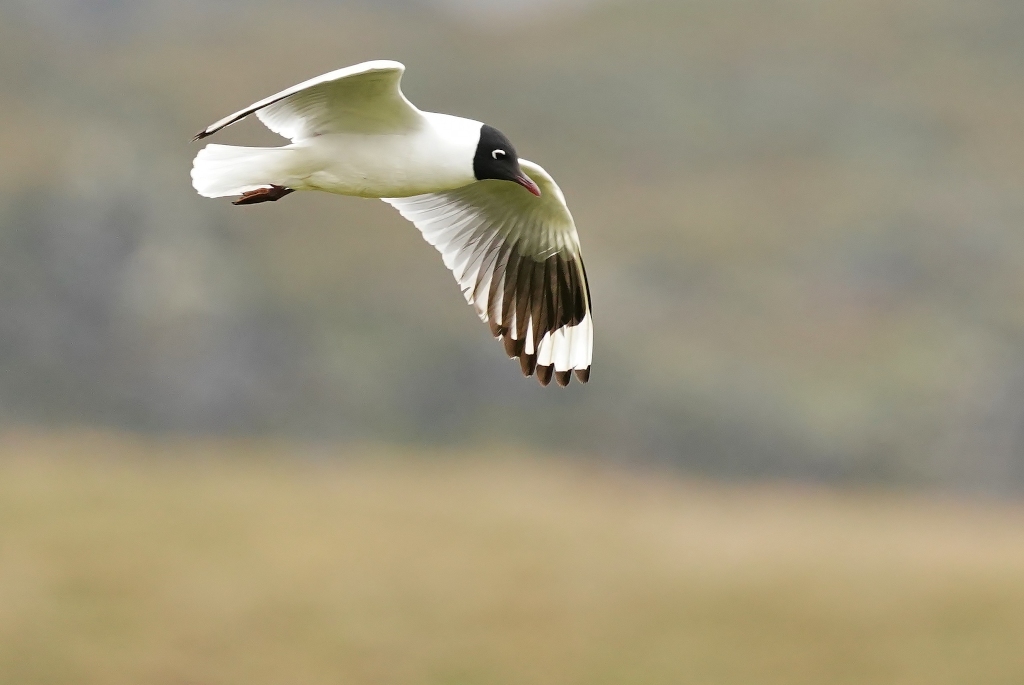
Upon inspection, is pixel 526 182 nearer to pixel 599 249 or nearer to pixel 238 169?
pixel 238 169

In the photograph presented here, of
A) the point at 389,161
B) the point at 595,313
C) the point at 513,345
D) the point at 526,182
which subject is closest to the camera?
the point at 389,161

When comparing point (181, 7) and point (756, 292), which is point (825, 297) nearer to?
point (756, 292)

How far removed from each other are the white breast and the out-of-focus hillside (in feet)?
53.0

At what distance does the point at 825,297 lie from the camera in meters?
29.1

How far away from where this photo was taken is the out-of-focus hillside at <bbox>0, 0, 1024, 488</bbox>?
76.5 feet

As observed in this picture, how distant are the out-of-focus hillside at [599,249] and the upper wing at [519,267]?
15.0m

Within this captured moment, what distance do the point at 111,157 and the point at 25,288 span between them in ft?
13.9

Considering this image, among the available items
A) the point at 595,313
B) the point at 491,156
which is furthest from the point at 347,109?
the point at 595,313

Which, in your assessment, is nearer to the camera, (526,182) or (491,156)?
(491,156)

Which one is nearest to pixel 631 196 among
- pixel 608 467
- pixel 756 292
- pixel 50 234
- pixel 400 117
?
pixel 756 292

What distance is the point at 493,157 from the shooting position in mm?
6410

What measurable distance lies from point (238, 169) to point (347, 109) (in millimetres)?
533

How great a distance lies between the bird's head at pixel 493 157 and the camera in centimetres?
639

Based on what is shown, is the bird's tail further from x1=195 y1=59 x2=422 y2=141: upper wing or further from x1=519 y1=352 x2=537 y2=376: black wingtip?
x1=519 y1=352 x2=537 y2=376: black wingtip
